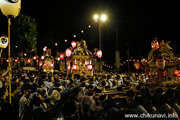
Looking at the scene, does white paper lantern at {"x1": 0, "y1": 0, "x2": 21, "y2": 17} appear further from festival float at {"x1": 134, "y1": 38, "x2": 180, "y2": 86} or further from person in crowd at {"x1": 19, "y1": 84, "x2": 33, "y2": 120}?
festival float at {"x1": 134, "y1": 38, "x2": 180, "y2": 86}

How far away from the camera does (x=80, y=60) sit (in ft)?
59.3

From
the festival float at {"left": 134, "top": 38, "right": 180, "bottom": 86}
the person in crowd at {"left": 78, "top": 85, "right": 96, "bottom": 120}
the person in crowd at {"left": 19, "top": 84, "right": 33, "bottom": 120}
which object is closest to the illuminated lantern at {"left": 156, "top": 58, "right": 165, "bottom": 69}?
the festival float at {"left": 134, "top": 38, "right": 180, "bottom": 86}

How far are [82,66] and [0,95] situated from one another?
45.3 feet

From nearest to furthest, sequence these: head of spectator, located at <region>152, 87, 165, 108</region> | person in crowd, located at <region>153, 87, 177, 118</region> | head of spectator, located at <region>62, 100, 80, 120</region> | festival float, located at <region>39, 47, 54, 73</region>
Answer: head of spectator, located at <region>62, 100, 80, 120</region> < person in crowd, located at <region>153, 87, 177, 118</region> < head of spectator, located at <region>152, 87, 165, 108</region> < festival float, located at <region>39, 47, 54, 73</region>

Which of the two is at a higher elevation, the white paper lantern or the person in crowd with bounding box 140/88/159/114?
the white paper lantern

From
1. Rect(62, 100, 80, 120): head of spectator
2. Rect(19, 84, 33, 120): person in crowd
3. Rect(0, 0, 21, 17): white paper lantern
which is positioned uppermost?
Rect(0, 0, 21, 17): white paper lantern

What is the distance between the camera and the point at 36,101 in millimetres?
3432

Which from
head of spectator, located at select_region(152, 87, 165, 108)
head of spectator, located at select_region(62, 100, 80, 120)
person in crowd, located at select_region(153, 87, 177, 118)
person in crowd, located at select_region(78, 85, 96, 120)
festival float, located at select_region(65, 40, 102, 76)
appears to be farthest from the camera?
festival float, located at select_region(65, 40, 102, 76)

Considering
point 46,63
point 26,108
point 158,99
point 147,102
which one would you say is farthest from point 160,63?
point 46,63

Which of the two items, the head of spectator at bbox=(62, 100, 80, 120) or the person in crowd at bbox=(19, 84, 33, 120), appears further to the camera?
the person in crowd at bbox=(19, 84, 33, 120)

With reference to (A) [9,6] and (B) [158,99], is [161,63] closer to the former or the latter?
(B) [158,99]

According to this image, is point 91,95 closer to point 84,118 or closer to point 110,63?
point 84,118

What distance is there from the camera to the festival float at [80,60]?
666 inches

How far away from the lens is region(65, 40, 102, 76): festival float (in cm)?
1692
